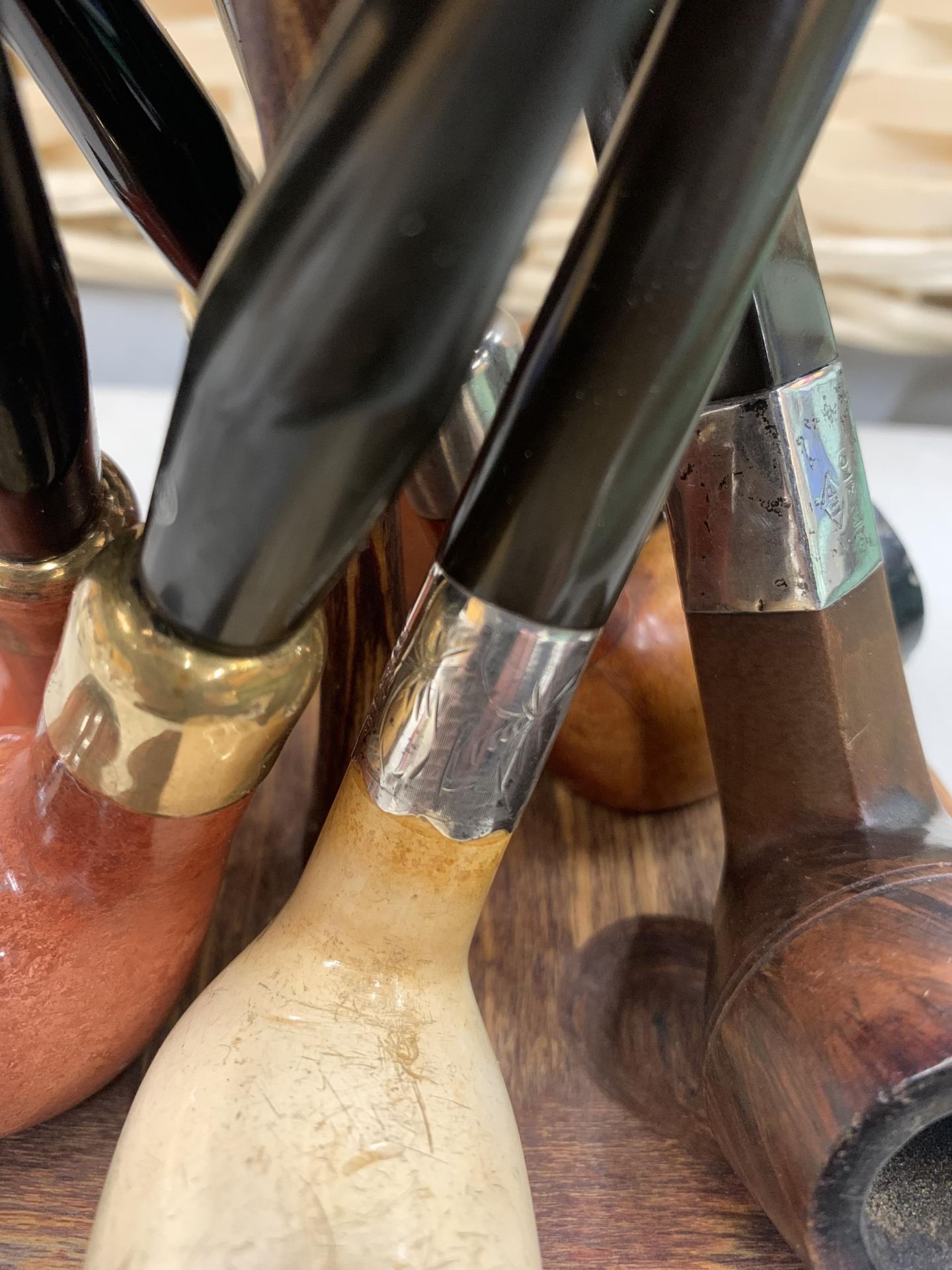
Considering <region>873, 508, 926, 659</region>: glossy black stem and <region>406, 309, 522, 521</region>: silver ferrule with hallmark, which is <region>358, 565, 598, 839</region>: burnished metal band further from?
<region>873, 508, 926, 659</region>: glossy black stem

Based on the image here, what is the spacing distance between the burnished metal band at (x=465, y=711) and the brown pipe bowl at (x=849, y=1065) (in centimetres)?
8

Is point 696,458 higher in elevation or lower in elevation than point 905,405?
higher

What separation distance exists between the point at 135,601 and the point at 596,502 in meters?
0.08

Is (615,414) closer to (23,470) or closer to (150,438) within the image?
(23,470)

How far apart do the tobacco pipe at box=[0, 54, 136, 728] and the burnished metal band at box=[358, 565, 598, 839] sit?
0.09 metres

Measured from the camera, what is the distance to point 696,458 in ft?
0.82

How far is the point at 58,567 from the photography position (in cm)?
25

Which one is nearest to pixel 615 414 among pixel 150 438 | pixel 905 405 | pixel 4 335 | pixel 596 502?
pixel 596 502

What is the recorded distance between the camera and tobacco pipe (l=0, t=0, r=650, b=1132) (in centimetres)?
13

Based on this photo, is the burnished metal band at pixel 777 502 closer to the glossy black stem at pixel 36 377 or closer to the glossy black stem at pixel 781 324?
the glossy black stem at pixel 781 324

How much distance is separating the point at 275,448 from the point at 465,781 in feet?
0.30

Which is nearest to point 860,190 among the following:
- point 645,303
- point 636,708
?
point 636,708

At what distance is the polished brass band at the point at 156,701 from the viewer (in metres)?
0.18

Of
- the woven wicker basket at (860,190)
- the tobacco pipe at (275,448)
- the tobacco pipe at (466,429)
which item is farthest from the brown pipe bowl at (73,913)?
the woven wicker basket at (860,190)
